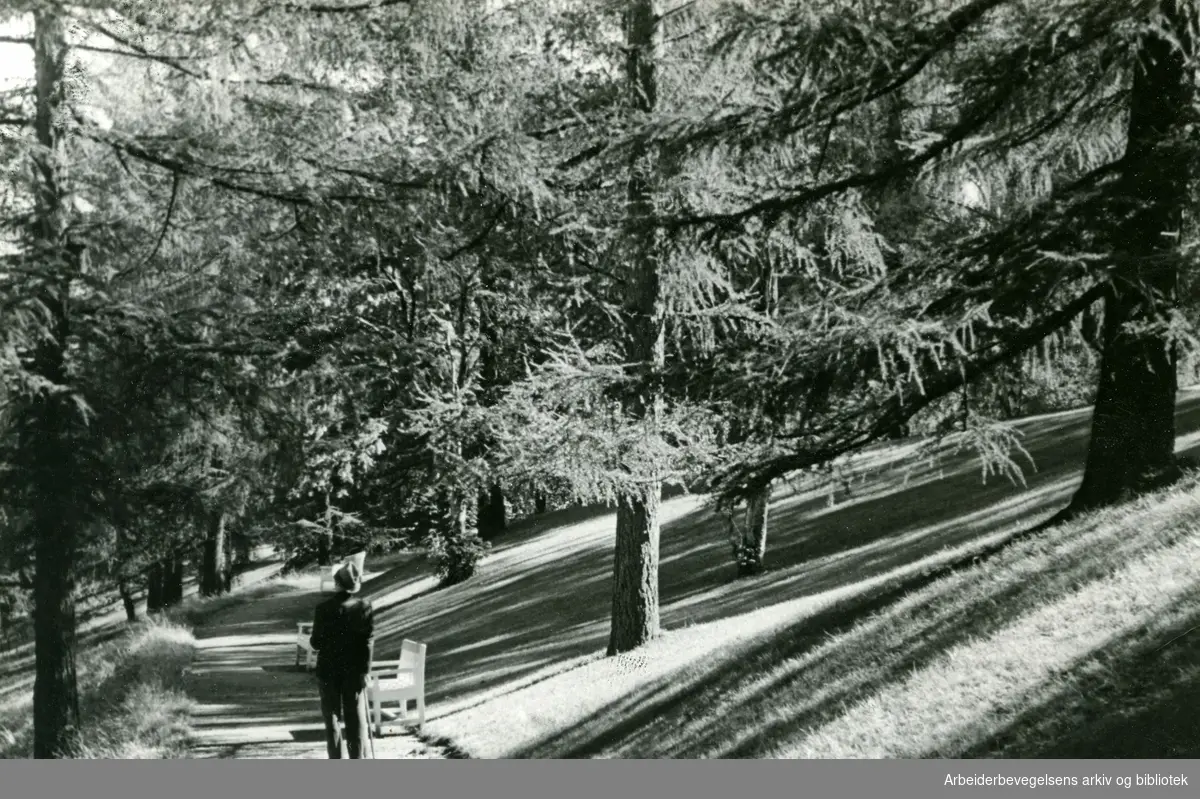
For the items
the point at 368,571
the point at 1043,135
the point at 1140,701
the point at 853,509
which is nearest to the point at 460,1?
the point at 1043,135

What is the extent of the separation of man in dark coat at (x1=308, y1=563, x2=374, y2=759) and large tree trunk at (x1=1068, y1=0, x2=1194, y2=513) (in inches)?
204

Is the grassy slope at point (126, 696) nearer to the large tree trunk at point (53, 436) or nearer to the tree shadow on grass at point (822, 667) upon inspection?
the large tree trunk at point (53, 436)

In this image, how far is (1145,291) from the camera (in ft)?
19.4

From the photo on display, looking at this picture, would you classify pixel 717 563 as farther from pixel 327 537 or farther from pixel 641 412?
pixel 641 412

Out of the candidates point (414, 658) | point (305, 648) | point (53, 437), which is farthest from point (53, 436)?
point (305, 648)

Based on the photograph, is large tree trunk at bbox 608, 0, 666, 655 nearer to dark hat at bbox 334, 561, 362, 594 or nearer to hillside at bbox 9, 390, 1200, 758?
hillside at bbox 9, 390, 1200, 758

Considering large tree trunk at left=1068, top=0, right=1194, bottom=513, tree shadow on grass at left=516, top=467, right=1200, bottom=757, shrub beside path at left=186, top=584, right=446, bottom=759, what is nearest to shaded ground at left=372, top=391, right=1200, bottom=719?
shrub beside path at left=186, top=584, right=446, bottom=759

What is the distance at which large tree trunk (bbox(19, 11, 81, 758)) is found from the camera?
823cm

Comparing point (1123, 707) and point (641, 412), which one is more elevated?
point (641, 412)

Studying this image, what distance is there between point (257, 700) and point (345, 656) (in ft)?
17.9

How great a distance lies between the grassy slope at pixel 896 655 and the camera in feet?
18.4

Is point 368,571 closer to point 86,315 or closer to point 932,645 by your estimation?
point 86,315

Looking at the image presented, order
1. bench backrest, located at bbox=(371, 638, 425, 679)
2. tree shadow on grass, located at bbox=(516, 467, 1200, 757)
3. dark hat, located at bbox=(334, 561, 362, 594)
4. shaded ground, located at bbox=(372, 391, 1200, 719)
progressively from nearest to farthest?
tree shadow on grass, located at bbox=(516, 467, 1200, 757) < dark hat, located at bbox=(334, 561, 362, 594) < bench backrest, located at bbox=(371, 638, 425, 679) < shaded ground, located at bbox=(372, 391, 1200, 719)

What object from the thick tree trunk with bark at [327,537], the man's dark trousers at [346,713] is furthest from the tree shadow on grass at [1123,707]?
the thick tree trunk with bark at [327,537]
